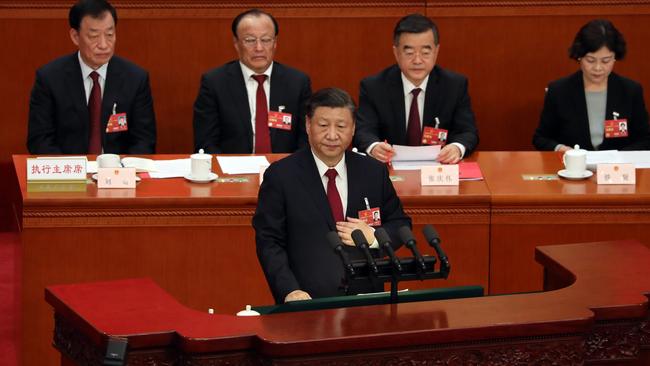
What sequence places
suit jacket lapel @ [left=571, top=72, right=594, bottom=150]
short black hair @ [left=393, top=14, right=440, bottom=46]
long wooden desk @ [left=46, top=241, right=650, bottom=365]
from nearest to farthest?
long wooden desk @ [left=46, top=241, right=650, bottom=365] < short black hair @ [left=393, top=14, right=440, bottom=46] < suit jacket lapel @ [left=571, top=72, right=594, bottom=150]

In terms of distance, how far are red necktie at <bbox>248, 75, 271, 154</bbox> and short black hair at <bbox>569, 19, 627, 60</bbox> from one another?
1508 mm

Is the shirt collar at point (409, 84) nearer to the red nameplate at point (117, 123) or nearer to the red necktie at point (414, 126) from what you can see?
the red necktie at point (414, 126)

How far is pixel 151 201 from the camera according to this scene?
4648mm

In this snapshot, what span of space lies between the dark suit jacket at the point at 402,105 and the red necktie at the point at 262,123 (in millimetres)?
449

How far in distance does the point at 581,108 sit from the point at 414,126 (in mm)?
884

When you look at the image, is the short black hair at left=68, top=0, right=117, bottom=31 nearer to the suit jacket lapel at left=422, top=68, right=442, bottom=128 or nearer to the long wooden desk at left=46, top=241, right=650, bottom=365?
the suit jacket lapel at left=422, top=68, right=442, bottom=128

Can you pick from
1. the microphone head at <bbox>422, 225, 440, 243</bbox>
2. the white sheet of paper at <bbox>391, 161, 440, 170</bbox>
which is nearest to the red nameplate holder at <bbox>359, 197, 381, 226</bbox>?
the microphone head at <bbox>422, 225, 440, 243</bbox>

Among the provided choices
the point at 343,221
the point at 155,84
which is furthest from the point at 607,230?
the point at 155,84

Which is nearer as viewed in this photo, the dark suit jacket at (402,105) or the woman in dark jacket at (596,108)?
the dark suit jacket at (402,105)

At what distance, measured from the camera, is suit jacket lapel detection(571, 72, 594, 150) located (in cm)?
597

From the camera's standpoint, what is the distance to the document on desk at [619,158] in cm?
525

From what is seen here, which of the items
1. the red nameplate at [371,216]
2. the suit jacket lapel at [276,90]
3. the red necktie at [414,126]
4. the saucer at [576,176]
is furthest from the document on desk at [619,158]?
the red nameplate at [371,216]

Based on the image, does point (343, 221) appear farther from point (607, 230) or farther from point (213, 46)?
point (213, 46)

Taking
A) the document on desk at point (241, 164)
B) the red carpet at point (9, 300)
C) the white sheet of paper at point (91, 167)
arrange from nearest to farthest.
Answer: the red carpet at point (9, 300), the white sheet of paper at point (91, 167), the document on desk at point (241, 164)
